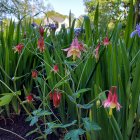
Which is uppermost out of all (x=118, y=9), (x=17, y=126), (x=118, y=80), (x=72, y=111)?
(x=118, y=9)

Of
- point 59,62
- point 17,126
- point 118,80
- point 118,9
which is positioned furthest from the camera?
point 118,9

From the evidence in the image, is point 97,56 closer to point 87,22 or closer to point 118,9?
point 87,22

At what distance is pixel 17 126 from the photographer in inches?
51.5

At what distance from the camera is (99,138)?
938mm

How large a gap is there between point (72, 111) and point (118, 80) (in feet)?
0.89

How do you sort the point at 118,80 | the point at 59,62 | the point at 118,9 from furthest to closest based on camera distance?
the point at 118,9, the point at 59,62, the point at 118,80

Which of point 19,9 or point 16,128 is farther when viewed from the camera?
point 19,9

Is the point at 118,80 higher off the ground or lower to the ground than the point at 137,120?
higher

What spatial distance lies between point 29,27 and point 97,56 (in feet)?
3.04

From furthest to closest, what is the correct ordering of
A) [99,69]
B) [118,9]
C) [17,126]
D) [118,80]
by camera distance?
[118,9] → [17,126] → [99,69] → [118,80]

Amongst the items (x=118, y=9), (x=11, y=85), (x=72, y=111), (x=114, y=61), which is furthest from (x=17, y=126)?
(x=118, y=9)

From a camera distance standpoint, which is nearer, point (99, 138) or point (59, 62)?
point (99, 138)

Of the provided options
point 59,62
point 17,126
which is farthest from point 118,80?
point 17,126

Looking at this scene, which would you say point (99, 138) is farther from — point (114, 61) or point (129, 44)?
point (129, 44)
